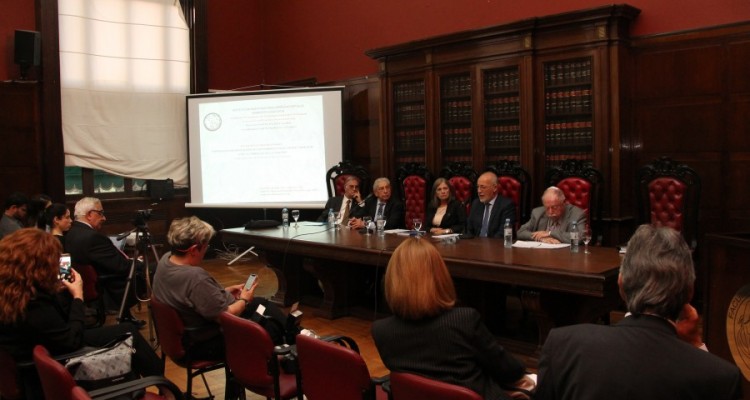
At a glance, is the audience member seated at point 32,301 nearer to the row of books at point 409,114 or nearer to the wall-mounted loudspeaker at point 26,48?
the row of books at point 409,114

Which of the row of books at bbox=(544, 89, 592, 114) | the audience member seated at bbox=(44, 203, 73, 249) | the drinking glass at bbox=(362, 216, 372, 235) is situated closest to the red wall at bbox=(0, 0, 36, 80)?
the audience member seated at bbox=(44, 203, 73, 249)

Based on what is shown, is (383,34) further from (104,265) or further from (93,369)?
(93,369)

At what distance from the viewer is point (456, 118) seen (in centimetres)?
733

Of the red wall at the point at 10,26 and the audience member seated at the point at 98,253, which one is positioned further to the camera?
the red wall at the point at 10,26

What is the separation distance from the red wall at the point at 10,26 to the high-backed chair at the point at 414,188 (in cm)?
471

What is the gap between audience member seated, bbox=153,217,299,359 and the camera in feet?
10.9

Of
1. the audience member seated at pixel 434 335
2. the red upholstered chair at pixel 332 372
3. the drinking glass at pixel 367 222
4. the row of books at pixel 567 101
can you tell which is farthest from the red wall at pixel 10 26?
the audience member seated at pixel 434 335

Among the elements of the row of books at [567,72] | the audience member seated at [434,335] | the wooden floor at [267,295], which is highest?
the row of books at [567,72]

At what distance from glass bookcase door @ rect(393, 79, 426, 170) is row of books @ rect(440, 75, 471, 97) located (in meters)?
0.29

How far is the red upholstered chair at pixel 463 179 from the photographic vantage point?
265 inches

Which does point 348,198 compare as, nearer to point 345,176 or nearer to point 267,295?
point 345,176

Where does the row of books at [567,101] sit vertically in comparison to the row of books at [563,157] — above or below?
above

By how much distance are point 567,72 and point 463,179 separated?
145 cm

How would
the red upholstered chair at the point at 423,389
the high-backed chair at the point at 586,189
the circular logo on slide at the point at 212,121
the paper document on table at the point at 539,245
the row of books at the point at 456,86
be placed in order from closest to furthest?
the red upholstered chair at the point at 423,389 → the paper document on table at the point at 539,245 → the high-backed chair at the point at 586,189 → the row of books at the point at 456,86 → the circular logo on slide at the point at 212,121
